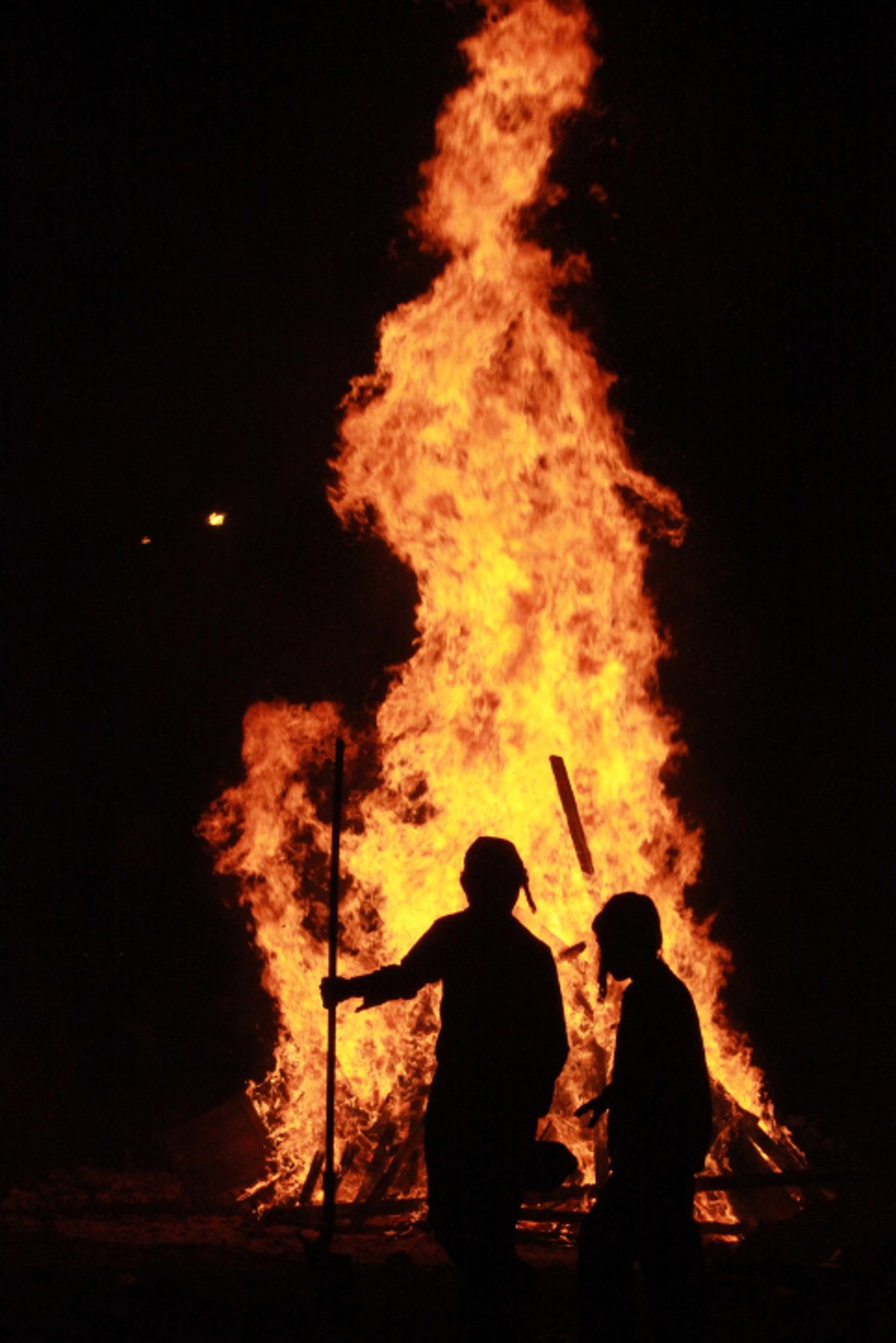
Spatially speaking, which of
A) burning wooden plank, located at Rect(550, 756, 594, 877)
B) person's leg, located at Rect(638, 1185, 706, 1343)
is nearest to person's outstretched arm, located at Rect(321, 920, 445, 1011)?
person's leg, located at Rect(638, 1185, 706, 1343)

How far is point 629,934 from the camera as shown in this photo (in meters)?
3.74

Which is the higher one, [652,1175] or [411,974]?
→ [411,974]

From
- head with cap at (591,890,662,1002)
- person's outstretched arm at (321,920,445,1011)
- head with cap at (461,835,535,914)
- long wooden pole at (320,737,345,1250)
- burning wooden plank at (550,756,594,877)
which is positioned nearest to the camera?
head with cap at (591,890,662,1002)

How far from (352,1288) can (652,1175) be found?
5.52 ft

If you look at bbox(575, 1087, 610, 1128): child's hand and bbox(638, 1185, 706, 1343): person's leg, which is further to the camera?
bbox(575, 1087, 610, 1128): child's hand

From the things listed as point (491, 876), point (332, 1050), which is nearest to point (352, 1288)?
point (332, 1050)

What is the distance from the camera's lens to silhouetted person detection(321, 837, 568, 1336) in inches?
138

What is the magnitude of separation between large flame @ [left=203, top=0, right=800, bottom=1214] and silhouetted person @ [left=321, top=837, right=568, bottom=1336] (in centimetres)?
488

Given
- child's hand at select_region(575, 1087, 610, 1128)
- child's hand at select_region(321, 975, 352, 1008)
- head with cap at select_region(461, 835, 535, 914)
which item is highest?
head with cap at select_region(461, 835, 535, 914)

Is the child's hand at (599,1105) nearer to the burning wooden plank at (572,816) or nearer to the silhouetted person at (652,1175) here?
the silhouetted person at (652,1175)

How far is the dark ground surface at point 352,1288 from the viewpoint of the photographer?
425cm

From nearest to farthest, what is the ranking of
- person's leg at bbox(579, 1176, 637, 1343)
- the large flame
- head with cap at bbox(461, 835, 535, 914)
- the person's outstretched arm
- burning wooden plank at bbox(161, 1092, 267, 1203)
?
person's leg at bbox(579, 1176, 637, 1343), head with cap at bbox(461, 835, 535, 914), the person's outstretched arm, burning wooden plank at bbox(161, 1092, 267, 1203), the large flame

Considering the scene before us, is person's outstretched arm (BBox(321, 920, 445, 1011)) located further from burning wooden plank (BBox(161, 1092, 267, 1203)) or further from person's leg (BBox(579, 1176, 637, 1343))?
burning wooden plank (BBox(161, 1092, 267, 1203))

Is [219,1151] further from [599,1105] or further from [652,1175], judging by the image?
[652,1175]
